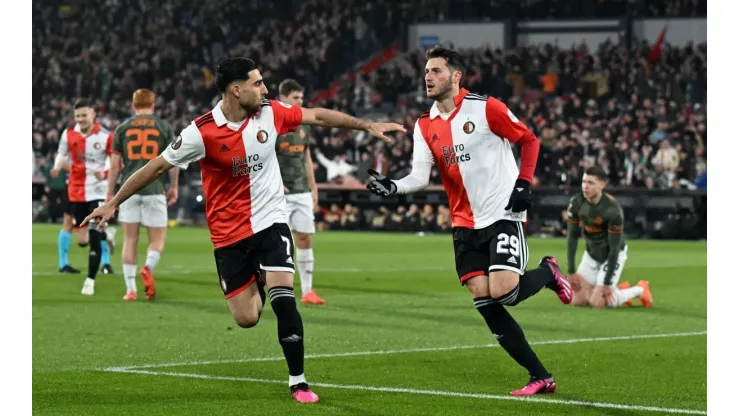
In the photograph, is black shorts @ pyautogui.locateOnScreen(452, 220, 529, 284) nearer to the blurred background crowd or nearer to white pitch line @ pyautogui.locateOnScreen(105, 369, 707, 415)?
white pitch line @ pyautogui.locateOnScreen(105, 369, 707, 415)

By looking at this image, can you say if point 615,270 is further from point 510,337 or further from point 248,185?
point 248,185

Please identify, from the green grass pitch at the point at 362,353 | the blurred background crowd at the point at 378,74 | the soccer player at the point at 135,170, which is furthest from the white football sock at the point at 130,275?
the blurred background crowd at the point at 378,74

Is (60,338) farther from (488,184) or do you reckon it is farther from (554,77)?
(554,77)

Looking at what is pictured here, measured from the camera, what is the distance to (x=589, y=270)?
1489 cm

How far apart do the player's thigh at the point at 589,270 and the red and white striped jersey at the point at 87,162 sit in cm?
625

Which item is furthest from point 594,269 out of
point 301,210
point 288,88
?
point 288,88

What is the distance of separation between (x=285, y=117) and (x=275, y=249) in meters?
0.82

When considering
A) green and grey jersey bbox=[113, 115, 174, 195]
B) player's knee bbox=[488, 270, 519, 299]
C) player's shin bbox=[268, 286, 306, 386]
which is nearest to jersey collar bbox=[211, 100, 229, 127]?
player's shin bbox=[268, 286, 306, 386]

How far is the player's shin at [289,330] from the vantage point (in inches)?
311

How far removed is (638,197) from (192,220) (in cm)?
1234

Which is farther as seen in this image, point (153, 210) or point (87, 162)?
point (87, 162)

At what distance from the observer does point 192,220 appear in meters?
36.6

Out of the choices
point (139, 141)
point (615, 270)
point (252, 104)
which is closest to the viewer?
point (252, 104)
